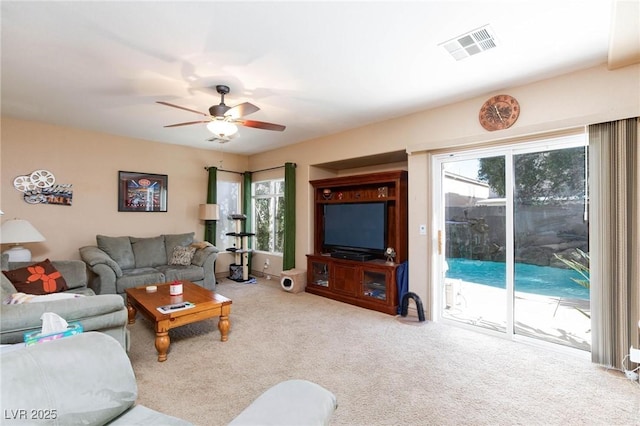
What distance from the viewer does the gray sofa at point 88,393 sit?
3.00ft

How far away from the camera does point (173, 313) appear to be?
9.08 ft

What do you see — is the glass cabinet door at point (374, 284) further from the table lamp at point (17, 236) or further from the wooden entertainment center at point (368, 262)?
the table lamp at point (17, 236)

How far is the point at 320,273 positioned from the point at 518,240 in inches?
115

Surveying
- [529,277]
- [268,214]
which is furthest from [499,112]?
[268,214]

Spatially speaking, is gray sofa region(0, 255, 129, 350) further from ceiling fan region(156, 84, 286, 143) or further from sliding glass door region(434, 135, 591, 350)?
sliding glass door region(434, 135, 591, 350)

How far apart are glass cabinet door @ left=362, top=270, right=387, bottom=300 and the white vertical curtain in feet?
7.08

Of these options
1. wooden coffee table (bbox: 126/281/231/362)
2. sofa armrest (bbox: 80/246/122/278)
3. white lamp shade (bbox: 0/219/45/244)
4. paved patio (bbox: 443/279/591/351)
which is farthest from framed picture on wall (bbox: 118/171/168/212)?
paved patio (bbox: 443/279/591/351)

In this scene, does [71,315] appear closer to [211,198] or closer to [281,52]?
[281,52]

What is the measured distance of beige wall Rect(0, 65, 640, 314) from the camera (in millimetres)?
2760

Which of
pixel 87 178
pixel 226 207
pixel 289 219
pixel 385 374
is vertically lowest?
pixel 385 374

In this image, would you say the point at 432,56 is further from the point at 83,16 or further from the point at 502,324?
the point at 502,324

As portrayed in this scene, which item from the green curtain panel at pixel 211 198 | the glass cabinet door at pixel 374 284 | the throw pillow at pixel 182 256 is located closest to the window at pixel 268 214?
the green curtain panel at pixel 211 198

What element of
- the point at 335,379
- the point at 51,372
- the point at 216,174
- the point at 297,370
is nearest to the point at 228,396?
the point at 297,370

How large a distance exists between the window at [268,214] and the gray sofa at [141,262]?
59.6 inches
